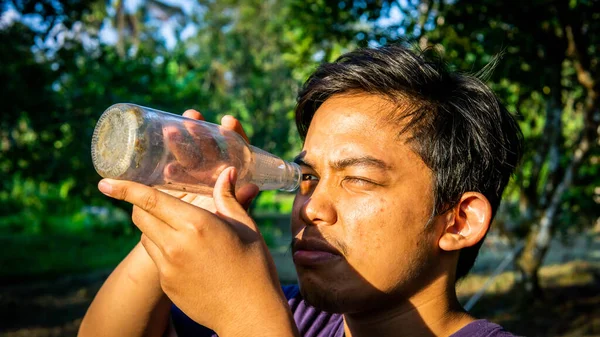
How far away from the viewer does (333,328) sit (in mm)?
2094

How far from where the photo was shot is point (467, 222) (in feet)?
→ 6.59

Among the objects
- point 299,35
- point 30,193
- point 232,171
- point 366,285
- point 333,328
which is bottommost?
point 30,193

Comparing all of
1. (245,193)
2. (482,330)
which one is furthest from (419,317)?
(245,193)

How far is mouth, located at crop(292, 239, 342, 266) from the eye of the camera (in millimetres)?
1781

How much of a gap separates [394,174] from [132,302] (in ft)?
3.11

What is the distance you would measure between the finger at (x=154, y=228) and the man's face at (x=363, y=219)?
58 centimetres

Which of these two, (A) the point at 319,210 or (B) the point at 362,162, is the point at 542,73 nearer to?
(B) the point at 362,162

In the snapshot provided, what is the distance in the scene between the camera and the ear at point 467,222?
1944 millimetres

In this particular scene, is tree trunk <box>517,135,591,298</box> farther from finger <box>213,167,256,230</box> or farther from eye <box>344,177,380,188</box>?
finger <box>213,167,256,230</box>

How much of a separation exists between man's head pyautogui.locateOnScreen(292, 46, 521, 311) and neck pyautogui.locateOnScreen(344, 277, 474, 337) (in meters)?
0.06

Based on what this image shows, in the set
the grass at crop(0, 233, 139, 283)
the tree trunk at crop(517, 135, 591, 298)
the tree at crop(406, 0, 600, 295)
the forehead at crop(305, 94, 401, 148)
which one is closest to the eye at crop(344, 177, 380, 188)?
the forehead at crop(305, 94, 401, 148)

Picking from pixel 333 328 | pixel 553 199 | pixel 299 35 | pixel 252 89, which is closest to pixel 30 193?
pixel 252 89

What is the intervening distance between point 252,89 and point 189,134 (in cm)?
1479

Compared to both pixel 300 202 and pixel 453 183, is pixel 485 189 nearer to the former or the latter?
pixel 453 183
